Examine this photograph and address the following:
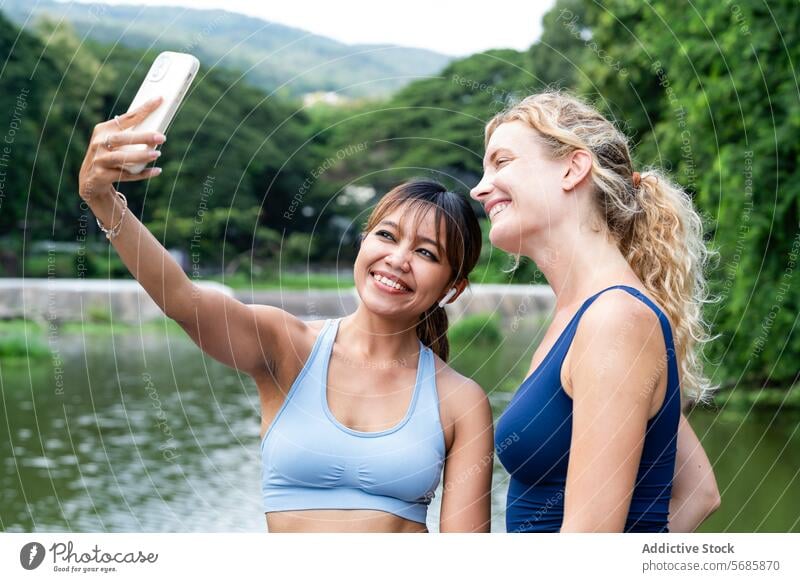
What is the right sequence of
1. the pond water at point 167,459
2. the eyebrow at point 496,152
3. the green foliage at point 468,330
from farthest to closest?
1. the green foliage at point 468,330
2. the pond water at point 167,459
3. the eyebrow at point 496,152

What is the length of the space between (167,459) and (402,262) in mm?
7892

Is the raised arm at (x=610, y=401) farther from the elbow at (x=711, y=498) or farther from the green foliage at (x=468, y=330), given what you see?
the green foliage at (x=468, y=330)

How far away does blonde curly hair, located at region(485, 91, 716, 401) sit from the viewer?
242 cm

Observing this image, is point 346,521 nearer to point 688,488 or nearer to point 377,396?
point 377,396

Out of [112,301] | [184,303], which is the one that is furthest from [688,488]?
[112,301]

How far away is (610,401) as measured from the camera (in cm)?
210

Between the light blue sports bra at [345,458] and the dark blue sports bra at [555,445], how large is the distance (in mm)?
230

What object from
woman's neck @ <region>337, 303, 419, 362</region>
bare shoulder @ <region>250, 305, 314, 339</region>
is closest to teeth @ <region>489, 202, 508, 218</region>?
woman's neck @ <region>337, 303, 419, 362</region>

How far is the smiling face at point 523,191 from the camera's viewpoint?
2.38 m

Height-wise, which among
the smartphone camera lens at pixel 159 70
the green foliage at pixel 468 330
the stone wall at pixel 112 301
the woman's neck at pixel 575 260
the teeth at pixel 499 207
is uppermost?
the smartphone camera lens at pixel 159 70

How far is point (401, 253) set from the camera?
256 cm

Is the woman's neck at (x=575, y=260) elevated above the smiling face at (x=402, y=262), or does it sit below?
above

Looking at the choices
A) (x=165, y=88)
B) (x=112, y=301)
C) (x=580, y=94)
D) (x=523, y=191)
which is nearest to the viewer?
(x=165, y=88)

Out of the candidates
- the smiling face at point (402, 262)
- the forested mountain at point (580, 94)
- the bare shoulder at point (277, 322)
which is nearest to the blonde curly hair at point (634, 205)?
the forested mountain at point (580, 94)
